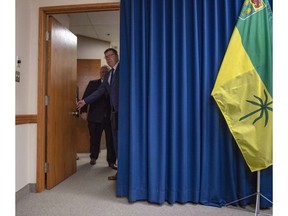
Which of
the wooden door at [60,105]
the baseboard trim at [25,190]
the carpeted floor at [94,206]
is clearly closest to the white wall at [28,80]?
the baseboard trim at [25,190]

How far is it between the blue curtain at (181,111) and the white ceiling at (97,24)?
70.5 inches

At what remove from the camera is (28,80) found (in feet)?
7.45

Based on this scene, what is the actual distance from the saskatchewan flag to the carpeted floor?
55cm

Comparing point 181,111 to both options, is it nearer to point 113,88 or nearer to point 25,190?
point 113,88

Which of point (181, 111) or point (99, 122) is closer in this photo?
point (181, 111)

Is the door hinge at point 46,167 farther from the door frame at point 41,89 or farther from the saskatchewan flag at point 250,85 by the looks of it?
the saskatchewan flag at point 250,85

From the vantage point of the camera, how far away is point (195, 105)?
192cm

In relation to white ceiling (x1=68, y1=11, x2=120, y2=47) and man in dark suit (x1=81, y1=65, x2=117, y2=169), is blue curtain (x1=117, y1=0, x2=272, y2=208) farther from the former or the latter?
white ceiling (x1=68, y1=11, x2=120, y2=47)

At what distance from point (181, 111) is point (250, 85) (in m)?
0.58

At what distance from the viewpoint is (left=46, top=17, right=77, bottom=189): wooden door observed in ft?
7.73

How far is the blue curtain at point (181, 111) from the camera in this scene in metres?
1.90

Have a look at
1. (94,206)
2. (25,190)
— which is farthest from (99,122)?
(94,206)

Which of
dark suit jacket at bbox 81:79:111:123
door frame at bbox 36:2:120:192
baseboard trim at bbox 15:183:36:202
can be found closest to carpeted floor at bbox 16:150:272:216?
baseboard trim at bbox 15:183:36:202
